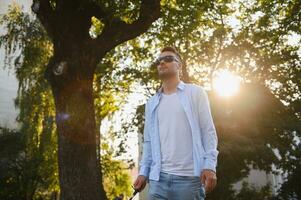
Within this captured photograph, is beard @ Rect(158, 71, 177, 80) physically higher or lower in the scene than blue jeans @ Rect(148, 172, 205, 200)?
higher

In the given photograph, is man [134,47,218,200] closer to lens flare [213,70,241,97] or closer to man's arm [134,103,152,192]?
man's arm [134,103,152,192]

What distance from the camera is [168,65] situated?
12.9ft

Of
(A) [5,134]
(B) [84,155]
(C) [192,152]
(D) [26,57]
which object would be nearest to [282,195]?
(D) [26,57]

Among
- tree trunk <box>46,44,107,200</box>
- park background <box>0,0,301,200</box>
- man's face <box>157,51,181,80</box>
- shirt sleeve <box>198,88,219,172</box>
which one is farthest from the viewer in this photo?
park background <box>0,0,301,200</box>

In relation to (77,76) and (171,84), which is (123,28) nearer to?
(77,76)

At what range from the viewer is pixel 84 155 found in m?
8.07

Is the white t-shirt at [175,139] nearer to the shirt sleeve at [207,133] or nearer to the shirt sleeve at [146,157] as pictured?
the shirt sleeve at [207,133]

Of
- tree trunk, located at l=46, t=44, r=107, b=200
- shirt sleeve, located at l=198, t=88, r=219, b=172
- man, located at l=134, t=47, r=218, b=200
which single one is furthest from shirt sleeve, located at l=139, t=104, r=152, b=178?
tree trunk, located at l=46, t=44, r=107, b=200

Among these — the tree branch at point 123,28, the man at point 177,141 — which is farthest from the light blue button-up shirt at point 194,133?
the tree branch at point 123,28

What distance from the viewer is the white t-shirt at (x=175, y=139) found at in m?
3.61

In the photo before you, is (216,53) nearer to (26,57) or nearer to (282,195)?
(282,195)

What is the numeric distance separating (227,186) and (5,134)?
21690 millimetres

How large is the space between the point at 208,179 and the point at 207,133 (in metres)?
0.46

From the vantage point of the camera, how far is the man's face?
3914 mm
